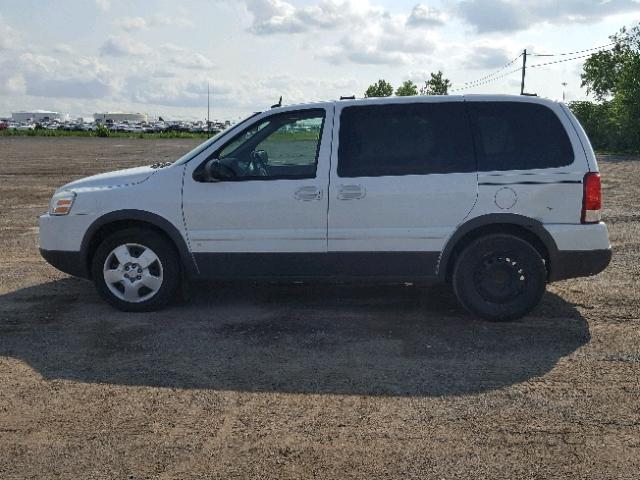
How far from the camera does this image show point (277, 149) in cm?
617

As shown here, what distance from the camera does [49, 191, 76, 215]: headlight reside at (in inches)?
249

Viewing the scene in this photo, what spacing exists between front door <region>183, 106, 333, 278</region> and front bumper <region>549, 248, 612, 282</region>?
1985 mm

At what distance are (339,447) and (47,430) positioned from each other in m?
1.65

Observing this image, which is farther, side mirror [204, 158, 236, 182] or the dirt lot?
side mirror [204, 158, 236, 182]

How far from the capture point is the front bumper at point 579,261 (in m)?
5.86

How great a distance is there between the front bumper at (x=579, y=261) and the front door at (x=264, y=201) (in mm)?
1985

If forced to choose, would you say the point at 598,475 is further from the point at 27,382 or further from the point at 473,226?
the point at 27,382

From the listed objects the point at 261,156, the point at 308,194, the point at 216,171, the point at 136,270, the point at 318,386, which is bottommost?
the point at 318,386

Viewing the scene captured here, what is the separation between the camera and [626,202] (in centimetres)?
1495

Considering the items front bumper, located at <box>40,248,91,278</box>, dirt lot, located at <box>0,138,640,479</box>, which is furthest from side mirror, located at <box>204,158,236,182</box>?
front bumper, located at <box>40,248,91,278</box>

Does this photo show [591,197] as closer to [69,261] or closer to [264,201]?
[264,201]

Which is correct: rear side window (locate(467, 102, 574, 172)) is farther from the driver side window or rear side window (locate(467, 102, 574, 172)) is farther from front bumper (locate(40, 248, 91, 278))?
front bumper (locate(40, 248, 91, 278))

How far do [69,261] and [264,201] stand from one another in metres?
1.93

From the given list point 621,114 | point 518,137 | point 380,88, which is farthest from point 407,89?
point 518,137
